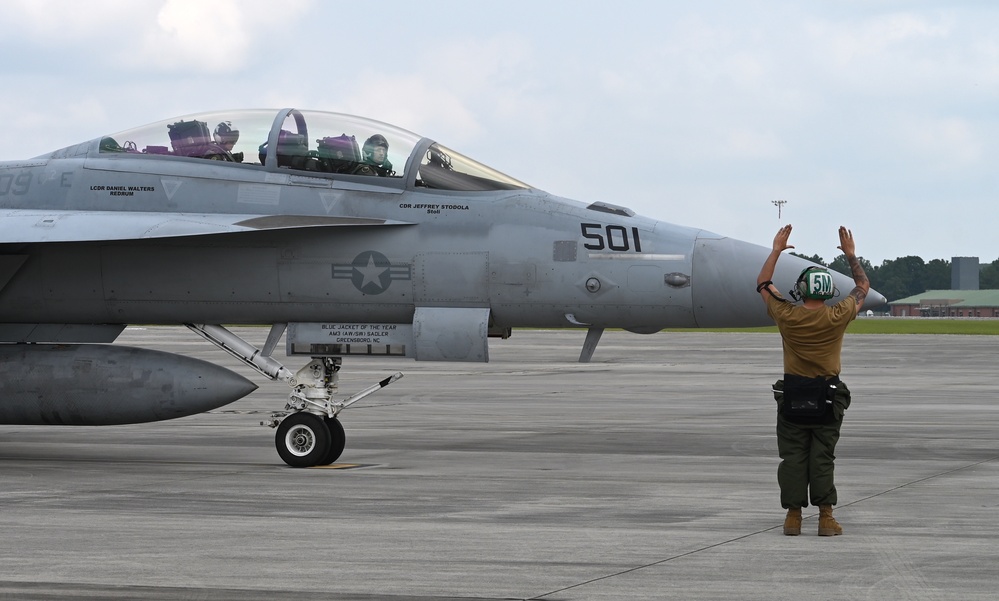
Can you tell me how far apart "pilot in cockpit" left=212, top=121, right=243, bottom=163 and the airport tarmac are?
9.85 ft

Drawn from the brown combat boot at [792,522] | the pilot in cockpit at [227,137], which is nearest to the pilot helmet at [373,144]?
the pilot in cockpit at [227,137]

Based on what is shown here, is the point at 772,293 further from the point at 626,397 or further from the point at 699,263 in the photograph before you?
the point at 626,397

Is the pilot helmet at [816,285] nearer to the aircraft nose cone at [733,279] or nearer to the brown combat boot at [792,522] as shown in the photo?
the brown combat boot at [792,522]

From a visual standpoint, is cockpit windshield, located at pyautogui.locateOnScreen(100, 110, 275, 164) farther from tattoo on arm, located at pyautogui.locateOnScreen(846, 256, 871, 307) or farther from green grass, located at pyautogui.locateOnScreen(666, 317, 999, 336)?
green grass, located at pyautogui.locateOnScreen(666, 317, 999, 336)

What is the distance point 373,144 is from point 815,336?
5.56 metres

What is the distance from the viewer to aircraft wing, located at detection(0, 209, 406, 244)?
42.2 feet

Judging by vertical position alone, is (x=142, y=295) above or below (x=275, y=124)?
below

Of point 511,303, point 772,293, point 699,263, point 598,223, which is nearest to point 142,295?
point 511,303

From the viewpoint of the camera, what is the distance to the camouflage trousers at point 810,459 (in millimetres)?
9242

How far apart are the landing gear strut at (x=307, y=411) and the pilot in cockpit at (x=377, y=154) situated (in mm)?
1878

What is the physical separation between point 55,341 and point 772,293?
304 inches

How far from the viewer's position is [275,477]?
12.6 metres

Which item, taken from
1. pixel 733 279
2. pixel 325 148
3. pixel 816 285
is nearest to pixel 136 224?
pixel 325 148

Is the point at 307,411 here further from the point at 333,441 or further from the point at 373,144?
the point at 373,144
